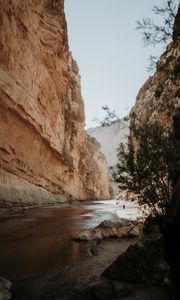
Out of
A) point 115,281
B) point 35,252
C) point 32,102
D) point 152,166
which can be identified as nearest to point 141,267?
point 115,281

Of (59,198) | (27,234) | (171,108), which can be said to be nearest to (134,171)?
(171,108)

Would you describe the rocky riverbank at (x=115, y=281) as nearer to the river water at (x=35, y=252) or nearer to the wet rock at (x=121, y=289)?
the wet rock at (x=121, y=289)

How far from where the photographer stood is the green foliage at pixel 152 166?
7359 mm

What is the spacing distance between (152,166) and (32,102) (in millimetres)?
27451

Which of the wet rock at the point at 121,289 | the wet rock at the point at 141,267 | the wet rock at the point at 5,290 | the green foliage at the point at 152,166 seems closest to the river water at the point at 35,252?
the wet rock at the point at 5,290

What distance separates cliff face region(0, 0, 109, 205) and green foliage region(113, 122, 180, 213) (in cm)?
1833

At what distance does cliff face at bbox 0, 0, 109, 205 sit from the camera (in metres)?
27.2

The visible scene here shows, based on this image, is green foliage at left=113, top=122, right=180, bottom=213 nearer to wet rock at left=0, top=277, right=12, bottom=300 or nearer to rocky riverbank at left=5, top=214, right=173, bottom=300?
rocky riverbank at left=5, top=214, right=173, bottom=300

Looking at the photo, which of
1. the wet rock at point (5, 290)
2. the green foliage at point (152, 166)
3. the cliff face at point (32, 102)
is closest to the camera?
the wet rock at point (5, 290)

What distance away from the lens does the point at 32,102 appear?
33125 mm

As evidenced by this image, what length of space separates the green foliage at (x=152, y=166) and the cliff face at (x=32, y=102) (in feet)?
60.1

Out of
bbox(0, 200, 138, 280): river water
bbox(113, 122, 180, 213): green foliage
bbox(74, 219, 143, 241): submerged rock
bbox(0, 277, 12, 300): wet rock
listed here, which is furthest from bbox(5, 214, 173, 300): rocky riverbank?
bbox(74, 219, 143, 241): submerged rock

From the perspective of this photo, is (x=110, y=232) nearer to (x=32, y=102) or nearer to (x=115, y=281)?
(x=115, y=281)

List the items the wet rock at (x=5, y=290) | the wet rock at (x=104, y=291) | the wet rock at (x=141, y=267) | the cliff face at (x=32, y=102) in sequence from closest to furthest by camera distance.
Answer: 1. the wet rock at (x=104, y=291)
2. the wet rock at (x=5, y=290)
3. the wet rock at (x=141, y=267)
4. the cliff face at (x=32, y=102)
